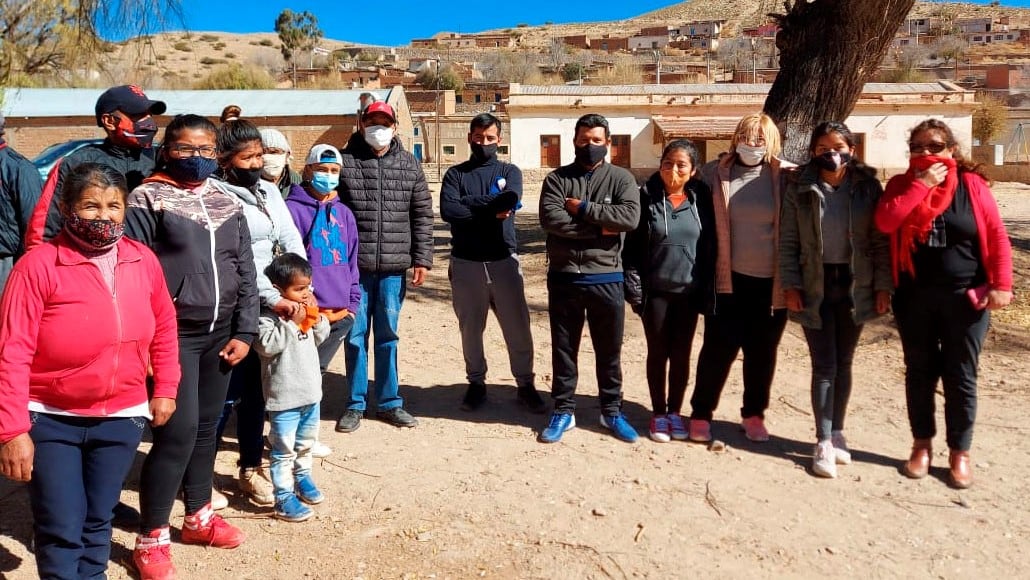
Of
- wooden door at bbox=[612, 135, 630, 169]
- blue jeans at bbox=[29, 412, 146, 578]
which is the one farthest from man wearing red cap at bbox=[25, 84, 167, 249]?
wooden door at bbox=[612, 135, 630, 169]

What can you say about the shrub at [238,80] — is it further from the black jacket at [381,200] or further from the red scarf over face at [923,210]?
the red scarf over face at [923,210]

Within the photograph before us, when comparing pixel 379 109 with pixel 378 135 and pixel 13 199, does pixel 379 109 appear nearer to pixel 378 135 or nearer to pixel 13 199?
pixel 378 135

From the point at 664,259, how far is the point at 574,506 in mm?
1468

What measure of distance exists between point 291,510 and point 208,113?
102 ft

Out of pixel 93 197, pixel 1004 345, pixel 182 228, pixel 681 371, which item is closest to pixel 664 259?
pixel 681 371

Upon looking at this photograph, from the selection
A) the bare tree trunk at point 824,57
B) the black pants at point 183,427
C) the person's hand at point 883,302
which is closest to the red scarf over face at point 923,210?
the person's hand at point 883,302

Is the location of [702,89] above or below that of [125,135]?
above

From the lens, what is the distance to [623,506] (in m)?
4.00

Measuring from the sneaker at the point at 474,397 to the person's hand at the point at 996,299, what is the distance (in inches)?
118

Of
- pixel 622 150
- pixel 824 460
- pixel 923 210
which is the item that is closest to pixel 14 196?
pixel 824 460

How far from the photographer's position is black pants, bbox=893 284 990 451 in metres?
4.10

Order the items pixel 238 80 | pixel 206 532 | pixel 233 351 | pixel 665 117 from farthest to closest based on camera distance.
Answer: pixel 238 80 → pixel 665 117 → pixel 206 532 → pixel 233 351

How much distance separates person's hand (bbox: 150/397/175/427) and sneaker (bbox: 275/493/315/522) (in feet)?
3.14

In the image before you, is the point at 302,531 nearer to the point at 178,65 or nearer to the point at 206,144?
the point at 206,144
